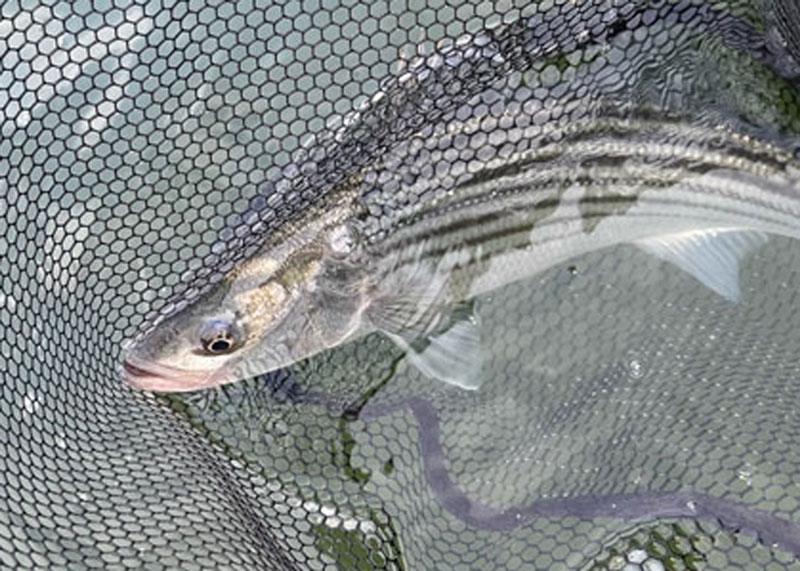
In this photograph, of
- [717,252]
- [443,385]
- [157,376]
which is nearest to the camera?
[157,376]

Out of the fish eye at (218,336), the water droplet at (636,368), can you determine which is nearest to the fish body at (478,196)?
the fish eye at (218,336)

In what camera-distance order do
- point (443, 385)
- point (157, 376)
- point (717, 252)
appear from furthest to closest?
point (443, 385)
point (717, 252)
point (157, 376)

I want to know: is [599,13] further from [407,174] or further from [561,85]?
[407,174]

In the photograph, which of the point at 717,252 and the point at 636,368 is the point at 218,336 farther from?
the point at 717,252

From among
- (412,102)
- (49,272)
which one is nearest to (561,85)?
(412,102)

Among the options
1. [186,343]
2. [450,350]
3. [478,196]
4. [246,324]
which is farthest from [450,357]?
[186,343]

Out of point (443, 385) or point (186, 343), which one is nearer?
point (186, 343)

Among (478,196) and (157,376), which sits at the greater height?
(478,196)

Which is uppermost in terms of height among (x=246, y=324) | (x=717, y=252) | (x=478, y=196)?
(x=478, y=196)
